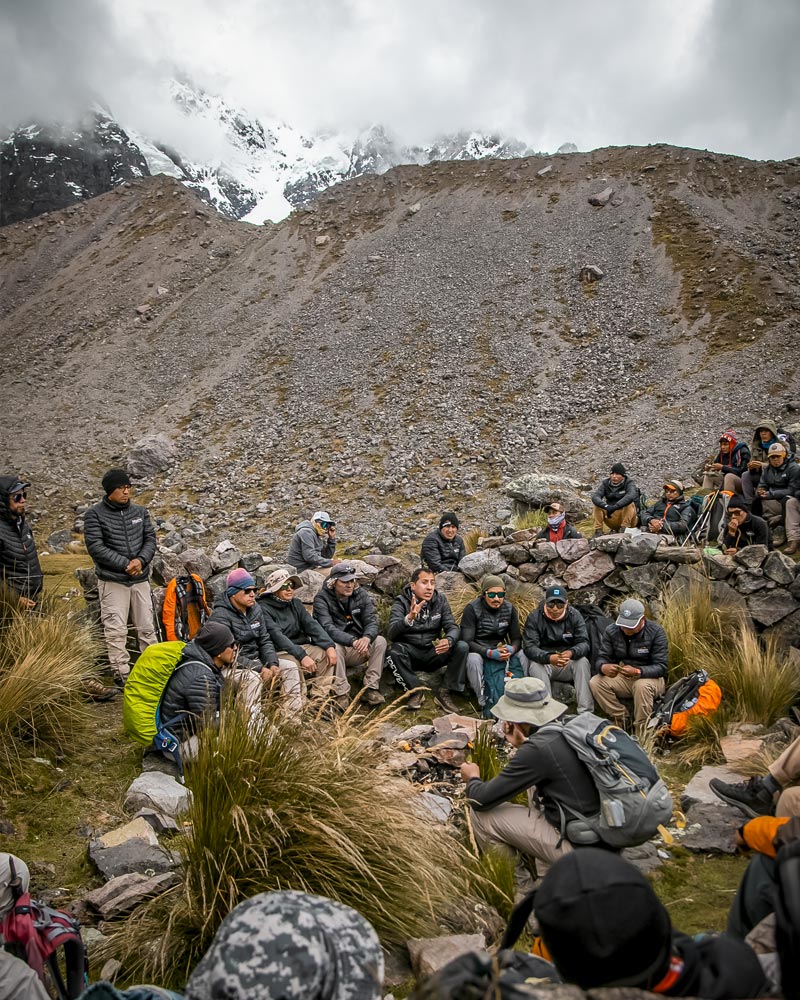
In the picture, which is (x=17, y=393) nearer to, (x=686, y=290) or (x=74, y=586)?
(x=74, y=586)

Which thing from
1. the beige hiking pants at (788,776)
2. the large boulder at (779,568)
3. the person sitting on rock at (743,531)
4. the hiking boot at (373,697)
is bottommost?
the hiking boot at (373,697)

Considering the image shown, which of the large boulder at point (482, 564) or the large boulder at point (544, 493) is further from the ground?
the large boulder at point (544, 493)

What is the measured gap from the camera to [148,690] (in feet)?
16.3

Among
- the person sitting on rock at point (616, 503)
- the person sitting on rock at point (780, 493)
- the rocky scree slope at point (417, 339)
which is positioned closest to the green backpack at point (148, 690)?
the person sitting on rock at point (616, 503)

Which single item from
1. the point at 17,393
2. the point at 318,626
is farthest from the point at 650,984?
the point at 17,393

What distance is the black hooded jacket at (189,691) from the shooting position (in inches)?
187

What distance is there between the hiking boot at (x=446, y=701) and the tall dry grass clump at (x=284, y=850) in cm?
345

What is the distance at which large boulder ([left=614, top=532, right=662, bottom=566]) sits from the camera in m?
7.63

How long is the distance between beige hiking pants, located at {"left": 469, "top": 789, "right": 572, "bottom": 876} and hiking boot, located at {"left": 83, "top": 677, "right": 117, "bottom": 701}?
12.7ft

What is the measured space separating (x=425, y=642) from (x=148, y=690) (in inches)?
125

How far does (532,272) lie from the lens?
33156 millimetres

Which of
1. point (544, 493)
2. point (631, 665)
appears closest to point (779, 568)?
point (631, 665)

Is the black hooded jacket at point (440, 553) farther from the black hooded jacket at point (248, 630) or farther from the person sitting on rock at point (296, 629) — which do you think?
the black hooded jacket at point (248, 630)

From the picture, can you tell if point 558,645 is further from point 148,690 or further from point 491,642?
point 148,690
